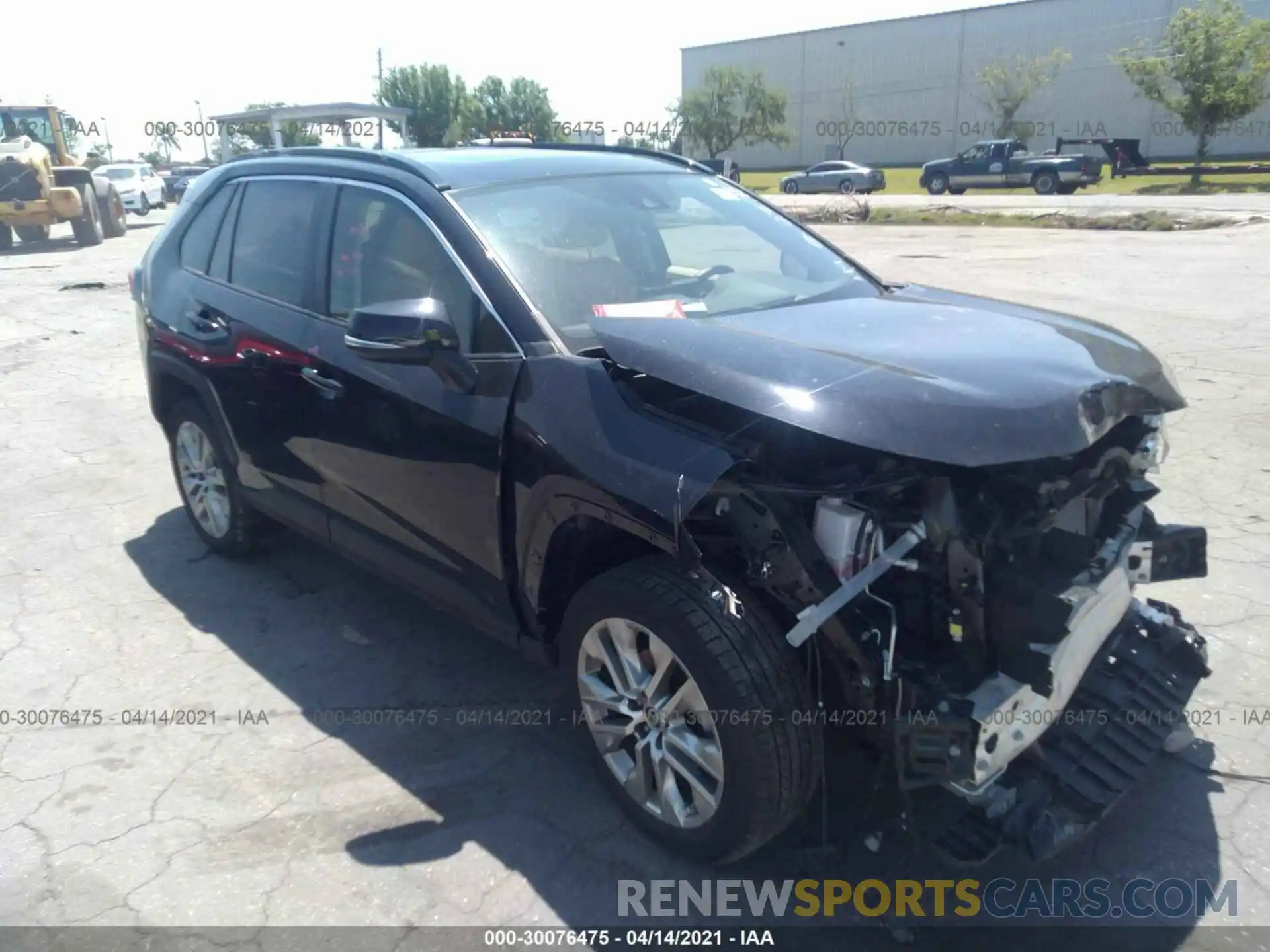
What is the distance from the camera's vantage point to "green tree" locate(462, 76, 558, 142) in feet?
215

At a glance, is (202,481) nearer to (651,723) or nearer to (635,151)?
(635,151)

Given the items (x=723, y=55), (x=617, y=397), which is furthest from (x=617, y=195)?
(x=723, y=55)

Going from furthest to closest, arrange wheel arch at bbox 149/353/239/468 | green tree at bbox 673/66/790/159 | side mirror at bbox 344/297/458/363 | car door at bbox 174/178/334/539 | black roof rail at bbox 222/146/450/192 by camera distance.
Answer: green tree at bbox 673/66/790/159, wheel arch at bbox 149/353/239/468, car door at bbox 174/178/334/539, black roof rail at bbox 222/146/450/192, side mirror at bbox 344/297/458/363

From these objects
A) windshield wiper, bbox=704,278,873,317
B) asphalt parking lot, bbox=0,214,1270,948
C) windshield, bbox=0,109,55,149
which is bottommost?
asphalt parking lot, bbox=0,214,1270,948

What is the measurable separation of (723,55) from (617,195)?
7672cm

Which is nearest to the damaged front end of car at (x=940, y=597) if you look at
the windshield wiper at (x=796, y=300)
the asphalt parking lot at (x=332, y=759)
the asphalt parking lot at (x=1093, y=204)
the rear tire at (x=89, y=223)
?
the asphalt parking lot at (x=332, y=759)

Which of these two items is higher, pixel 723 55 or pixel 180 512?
pixel 723 55

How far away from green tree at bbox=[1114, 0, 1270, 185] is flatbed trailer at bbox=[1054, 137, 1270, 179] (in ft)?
3.17

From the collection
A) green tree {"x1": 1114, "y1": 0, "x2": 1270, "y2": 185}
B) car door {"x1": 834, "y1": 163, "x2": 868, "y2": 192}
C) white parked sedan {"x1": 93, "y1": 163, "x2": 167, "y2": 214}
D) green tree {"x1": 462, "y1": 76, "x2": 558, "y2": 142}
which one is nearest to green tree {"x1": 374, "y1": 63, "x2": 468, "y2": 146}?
green tree {"x1": 462, "y1": 76, "x2": 558, "y2": 142}

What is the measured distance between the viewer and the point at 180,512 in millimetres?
5812

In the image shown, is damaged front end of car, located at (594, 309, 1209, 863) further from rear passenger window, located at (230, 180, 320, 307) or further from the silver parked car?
the silver parked car

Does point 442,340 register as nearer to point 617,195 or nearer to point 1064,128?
point 617,195

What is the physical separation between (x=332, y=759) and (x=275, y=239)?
7.14 ft

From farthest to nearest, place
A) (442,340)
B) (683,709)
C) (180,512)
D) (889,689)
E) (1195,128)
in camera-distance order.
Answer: (1195,128) < (180,512) < (442,340) < (683,709) < (889,689)
